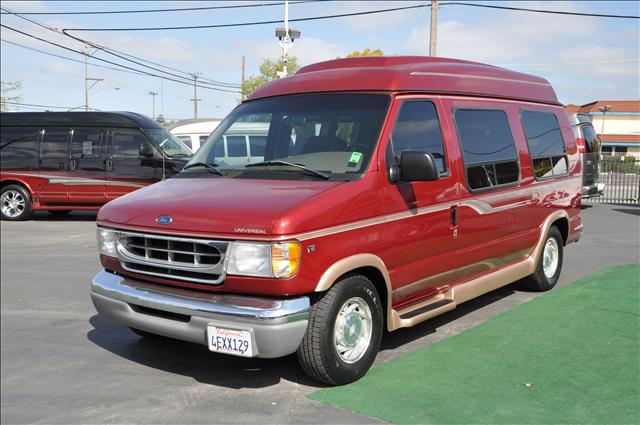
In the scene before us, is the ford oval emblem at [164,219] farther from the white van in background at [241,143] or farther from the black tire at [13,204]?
the black tire at [13,204]

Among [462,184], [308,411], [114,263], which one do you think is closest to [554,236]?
[462,184]

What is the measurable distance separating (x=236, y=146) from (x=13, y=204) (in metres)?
11.3

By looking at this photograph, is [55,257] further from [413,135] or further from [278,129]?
[413,135]

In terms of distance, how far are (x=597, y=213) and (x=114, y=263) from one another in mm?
14456

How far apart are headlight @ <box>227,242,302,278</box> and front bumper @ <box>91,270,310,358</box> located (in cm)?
20

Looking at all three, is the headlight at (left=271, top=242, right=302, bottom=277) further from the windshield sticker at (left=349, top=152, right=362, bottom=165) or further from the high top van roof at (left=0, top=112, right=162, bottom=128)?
the high top van roof at (left=0, top=112, right=162, bottom=128)

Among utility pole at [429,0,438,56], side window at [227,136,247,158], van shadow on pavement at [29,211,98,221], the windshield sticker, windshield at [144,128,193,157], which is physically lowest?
van shadow on pavement at [29,211,98,221]

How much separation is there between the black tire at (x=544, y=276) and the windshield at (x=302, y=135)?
3364mm

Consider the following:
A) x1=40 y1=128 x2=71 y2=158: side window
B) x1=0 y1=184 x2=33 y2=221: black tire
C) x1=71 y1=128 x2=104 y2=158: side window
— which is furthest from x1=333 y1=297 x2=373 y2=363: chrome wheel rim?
x1=0 y1=184 x2=33 y2=221: black tire

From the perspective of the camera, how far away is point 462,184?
5.32 meters

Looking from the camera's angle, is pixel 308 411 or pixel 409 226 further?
pixel 409 226

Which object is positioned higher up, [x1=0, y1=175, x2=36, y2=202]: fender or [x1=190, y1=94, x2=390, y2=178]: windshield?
A: [x1=190, y1=94, x2=390, y2=178]: windshield

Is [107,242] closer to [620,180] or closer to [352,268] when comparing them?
[352,268]

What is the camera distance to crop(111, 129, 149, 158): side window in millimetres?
13906
